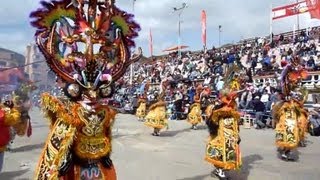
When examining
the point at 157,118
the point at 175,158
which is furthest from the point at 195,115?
the point at 175,158

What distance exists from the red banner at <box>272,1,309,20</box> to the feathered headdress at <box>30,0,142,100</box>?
23.6 meters

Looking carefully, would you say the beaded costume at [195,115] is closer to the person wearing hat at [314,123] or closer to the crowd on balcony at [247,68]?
the crowd on balcony at [247,68]

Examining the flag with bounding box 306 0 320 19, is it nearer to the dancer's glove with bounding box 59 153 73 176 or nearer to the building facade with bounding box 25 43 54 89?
the building facade with bounding box 25 43 54 89

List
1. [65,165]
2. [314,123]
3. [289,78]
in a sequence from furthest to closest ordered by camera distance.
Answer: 1. [314,123]
2. [289,78]
3. [65,165]

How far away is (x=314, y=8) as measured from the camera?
25.6 m

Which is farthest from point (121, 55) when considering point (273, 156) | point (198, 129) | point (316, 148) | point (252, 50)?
point (252, 50)

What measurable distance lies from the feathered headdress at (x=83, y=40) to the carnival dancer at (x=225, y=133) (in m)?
3.09

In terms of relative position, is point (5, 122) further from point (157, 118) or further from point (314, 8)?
point (314, 8)

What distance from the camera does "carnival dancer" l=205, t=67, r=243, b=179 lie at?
780 cm

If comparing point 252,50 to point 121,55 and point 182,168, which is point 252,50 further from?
point 121,55

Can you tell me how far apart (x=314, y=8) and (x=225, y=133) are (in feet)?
65.7

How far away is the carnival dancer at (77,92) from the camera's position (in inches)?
184

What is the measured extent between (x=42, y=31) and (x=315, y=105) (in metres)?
13.6

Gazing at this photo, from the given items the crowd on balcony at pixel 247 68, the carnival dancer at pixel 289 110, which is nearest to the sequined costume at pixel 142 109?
the crowd on balcony at pixel 247 68
